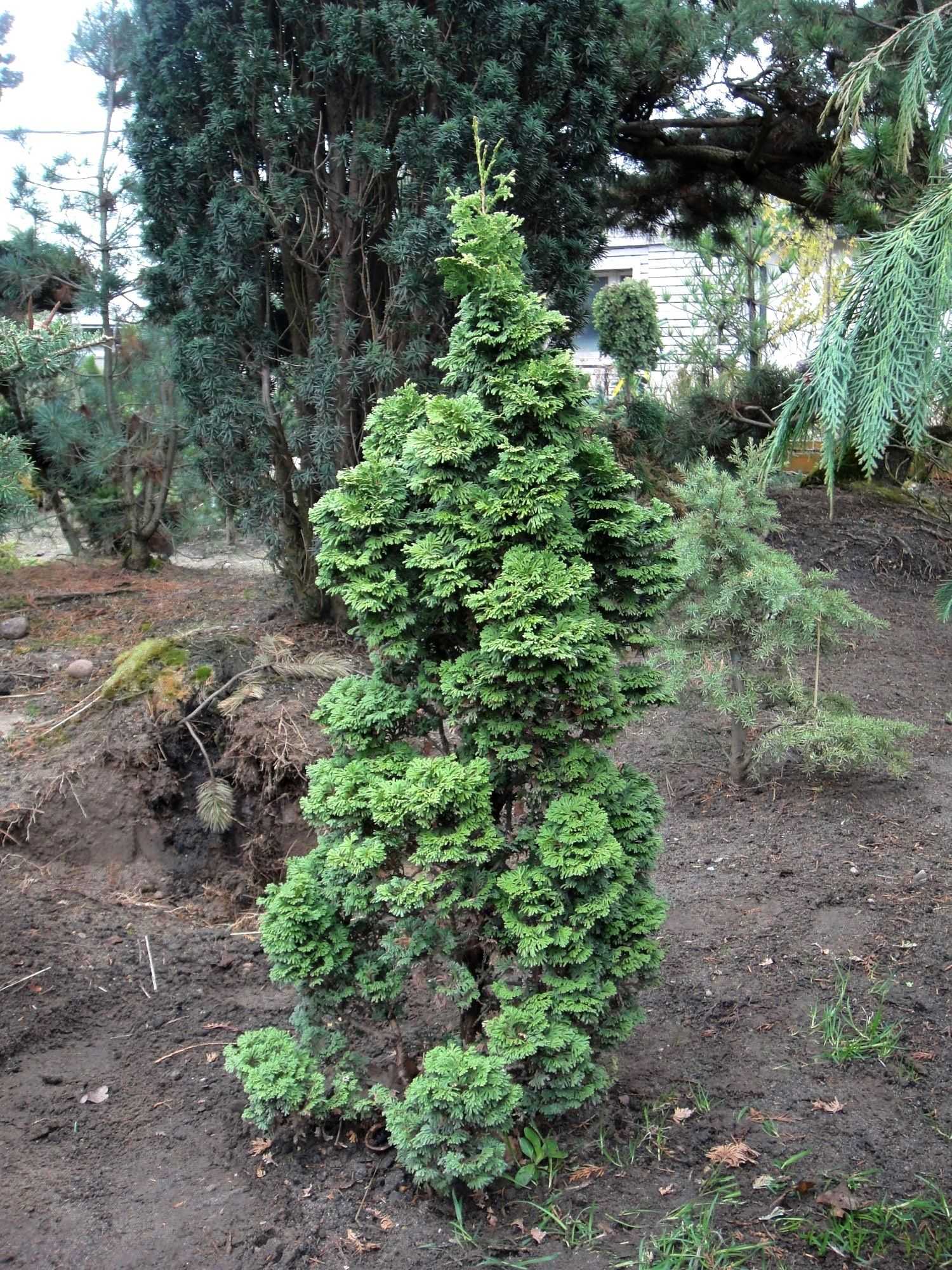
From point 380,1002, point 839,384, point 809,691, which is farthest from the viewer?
point 809,691

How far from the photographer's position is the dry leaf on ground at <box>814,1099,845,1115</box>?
2740mm

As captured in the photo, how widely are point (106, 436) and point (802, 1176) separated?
6.94 m

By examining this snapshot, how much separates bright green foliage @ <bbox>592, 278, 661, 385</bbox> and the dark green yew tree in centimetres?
364

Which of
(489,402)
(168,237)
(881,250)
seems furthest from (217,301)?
(881,250)

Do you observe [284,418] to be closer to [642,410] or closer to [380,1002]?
[642,410]

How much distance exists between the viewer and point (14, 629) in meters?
6.49

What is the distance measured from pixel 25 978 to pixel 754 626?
3.22 m

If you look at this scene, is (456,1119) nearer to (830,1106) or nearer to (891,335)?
(830,1106)

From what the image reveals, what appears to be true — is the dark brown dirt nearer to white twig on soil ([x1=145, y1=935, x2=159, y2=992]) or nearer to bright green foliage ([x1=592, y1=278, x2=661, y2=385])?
white twig on soil ([x1=145, y1=935, x2=159, y2=992])

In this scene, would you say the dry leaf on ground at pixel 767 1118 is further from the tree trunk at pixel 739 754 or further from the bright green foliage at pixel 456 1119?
the tree trunk at pixel 739 754

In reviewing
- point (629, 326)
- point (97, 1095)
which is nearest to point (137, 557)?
point (629, 326)

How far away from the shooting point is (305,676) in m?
5.45

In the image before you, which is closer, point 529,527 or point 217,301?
point 529,527

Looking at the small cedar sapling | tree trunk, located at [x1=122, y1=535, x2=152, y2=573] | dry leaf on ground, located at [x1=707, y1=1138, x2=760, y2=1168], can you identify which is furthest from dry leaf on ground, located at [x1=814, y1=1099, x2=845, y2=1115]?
tree trunk, located at [x1=122, y1=535, x2=152, y2=573]
